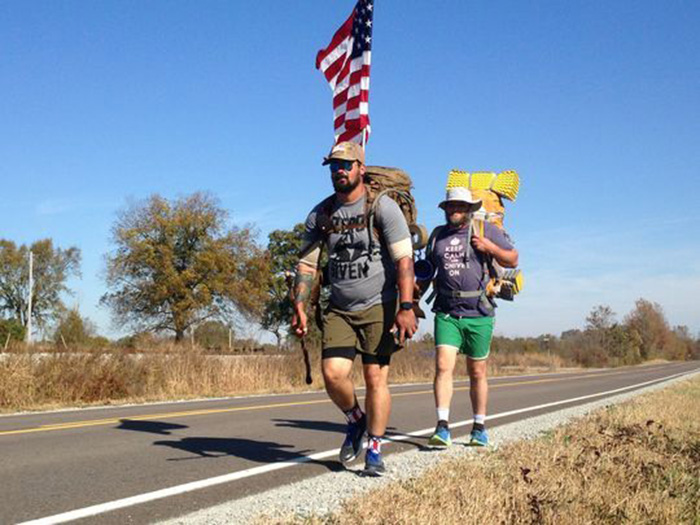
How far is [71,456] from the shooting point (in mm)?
6055

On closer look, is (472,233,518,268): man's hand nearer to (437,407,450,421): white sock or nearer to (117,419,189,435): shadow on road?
(437,407,450,421): white sock

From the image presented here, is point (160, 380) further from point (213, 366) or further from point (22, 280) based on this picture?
point (22, 280)

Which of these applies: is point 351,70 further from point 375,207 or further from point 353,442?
point 353,442

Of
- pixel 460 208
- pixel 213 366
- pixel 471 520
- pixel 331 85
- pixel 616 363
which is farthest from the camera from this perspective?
pixel 616 363

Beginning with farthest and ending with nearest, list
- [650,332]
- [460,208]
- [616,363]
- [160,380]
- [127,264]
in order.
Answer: [650,332], [616,363], [127,264], [160,380], [460,208]

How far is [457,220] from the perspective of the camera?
6441mm

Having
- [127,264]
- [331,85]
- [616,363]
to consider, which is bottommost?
[616,363]

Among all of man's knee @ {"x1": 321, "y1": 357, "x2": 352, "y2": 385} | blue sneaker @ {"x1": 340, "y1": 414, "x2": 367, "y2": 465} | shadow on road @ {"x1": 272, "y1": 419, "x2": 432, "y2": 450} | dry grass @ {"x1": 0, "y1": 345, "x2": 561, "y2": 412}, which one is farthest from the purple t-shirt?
dry grass @ {"x1": 0, "y1": 345, "x2": 561, "y2": 412}

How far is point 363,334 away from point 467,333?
1653 mm

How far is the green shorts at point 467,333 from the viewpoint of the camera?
643 centimetres

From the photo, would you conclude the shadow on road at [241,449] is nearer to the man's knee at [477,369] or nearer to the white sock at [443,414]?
the white sock at [443,414]

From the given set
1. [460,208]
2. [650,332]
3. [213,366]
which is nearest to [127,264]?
[213,366]

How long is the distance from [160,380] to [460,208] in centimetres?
950

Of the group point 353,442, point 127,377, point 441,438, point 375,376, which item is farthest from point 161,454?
point 127,377
